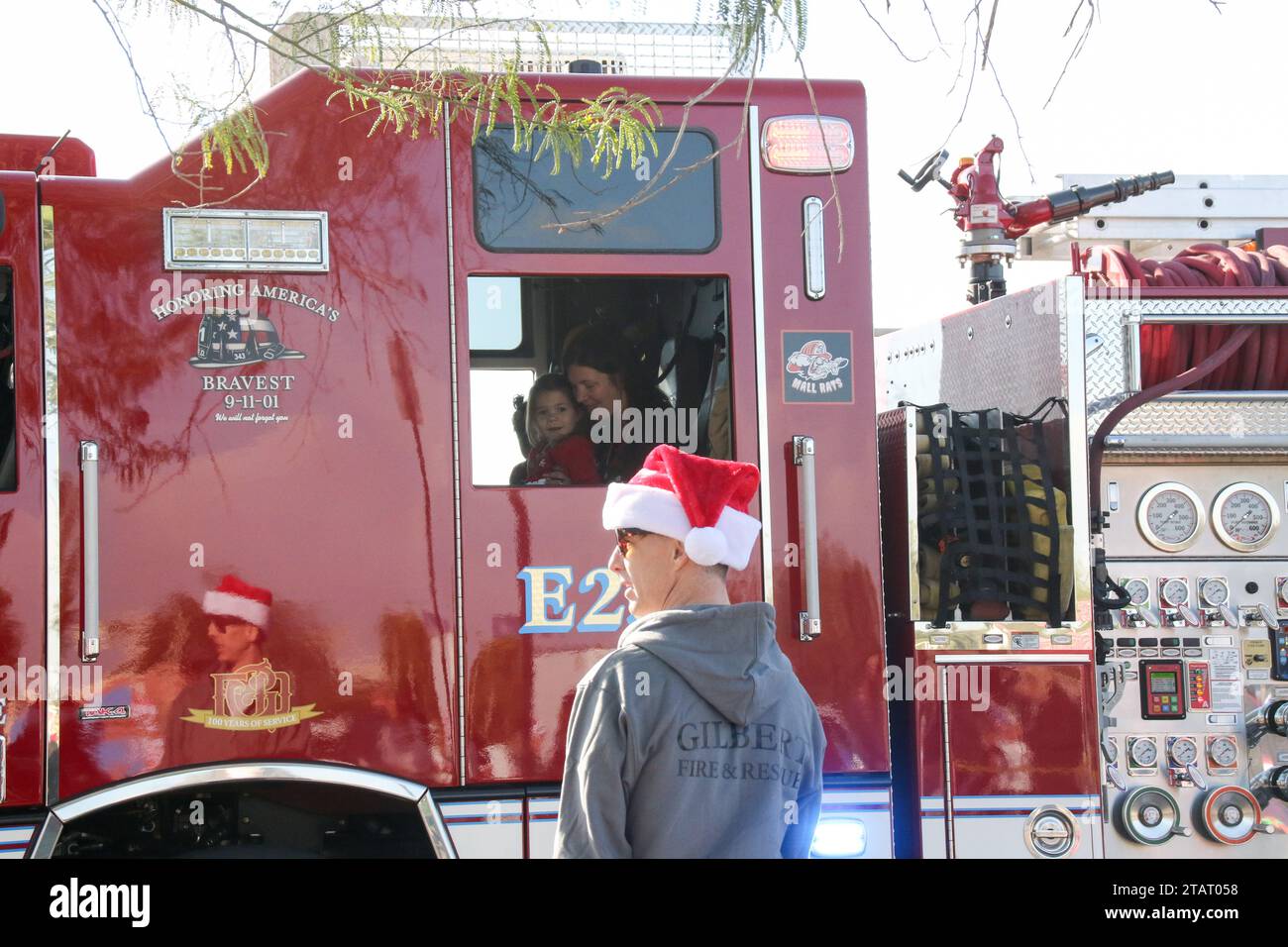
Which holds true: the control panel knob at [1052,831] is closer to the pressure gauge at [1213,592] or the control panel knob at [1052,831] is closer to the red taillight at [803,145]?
the pressure gauge at [1213,592]

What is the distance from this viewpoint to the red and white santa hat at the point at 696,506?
2.69 meters

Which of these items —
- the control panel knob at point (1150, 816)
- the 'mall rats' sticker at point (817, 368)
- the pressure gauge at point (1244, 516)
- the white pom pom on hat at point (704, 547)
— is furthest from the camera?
the pressure gauge at point (1244, 516)

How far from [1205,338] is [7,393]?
3746 millimetres

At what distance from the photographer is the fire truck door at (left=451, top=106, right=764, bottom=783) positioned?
395 centimetres

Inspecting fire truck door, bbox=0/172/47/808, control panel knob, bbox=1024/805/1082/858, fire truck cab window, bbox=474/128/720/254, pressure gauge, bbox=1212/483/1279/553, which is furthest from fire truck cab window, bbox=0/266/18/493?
pressure gauge, bbox=1212/483/1279/553

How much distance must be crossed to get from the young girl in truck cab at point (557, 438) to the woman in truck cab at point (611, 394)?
0.06ft

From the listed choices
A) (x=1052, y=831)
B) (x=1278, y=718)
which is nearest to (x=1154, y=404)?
(x=1278, y=718)

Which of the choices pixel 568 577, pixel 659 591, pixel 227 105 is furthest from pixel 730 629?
pixel 227 105

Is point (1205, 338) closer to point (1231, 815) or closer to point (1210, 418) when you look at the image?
point (1210, 418)

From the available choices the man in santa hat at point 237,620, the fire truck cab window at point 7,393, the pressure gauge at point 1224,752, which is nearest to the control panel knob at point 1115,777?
the pressure gauge at point 1224,752

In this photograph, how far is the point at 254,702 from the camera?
12.5 ft

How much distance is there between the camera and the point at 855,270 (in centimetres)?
422

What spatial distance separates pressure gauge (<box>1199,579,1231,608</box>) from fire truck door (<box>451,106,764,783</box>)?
1.66 meters

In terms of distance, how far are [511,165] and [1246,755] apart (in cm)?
300
